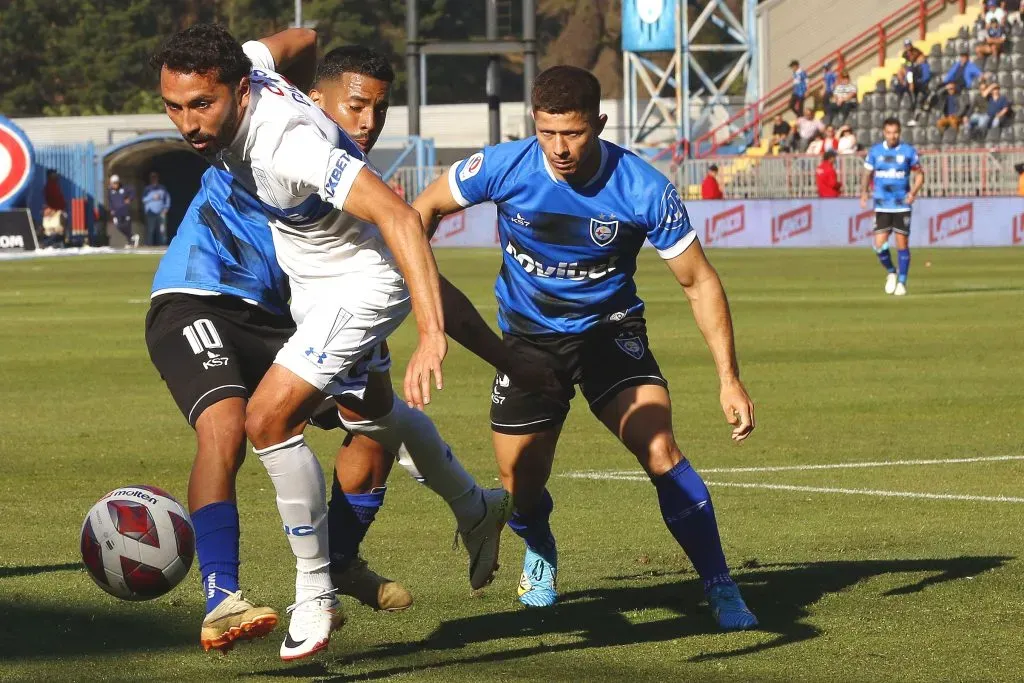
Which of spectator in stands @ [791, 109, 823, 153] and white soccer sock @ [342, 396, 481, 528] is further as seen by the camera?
spectator in stands @ [791, 109, 823, 153]

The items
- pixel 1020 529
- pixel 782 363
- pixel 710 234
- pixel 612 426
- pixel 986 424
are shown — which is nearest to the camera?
pixel 612 426

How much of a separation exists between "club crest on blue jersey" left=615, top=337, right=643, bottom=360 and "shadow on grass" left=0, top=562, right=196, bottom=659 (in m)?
1.75

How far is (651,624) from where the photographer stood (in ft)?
19.7

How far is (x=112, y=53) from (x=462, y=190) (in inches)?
3431

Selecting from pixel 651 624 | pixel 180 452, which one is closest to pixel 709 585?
pixel 651 624

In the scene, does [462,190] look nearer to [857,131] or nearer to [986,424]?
[986,424]

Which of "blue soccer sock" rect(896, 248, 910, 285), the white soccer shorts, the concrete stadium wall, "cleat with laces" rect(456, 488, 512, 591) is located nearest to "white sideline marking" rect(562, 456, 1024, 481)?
"cleat with laces" rect(456, 488, 512, 591)

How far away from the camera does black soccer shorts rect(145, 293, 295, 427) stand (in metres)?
5.55

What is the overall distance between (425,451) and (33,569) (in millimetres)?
1742

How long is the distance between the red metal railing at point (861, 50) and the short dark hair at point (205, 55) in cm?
4490

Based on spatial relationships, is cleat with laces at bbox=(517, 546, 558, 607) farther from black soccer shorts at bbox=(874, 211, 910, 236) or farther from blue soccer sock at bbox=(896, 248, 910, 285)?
black soccer shorts at bbox=(874, 211, 910, 236)

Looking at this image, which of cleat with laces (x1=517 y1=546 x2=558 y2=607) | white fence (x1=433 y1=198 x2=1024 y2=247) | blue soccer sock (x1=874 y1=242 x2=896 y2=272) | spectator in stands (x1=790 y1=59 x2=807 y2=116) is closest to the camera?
cleat with laces (x1=517 y1=546 x2=558 y2=607)

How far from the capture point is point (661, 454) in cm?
617

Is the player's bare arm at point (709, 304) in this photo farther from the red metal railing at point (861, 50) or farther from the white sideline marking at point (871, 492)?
the red metal railing at point (861, 50)
